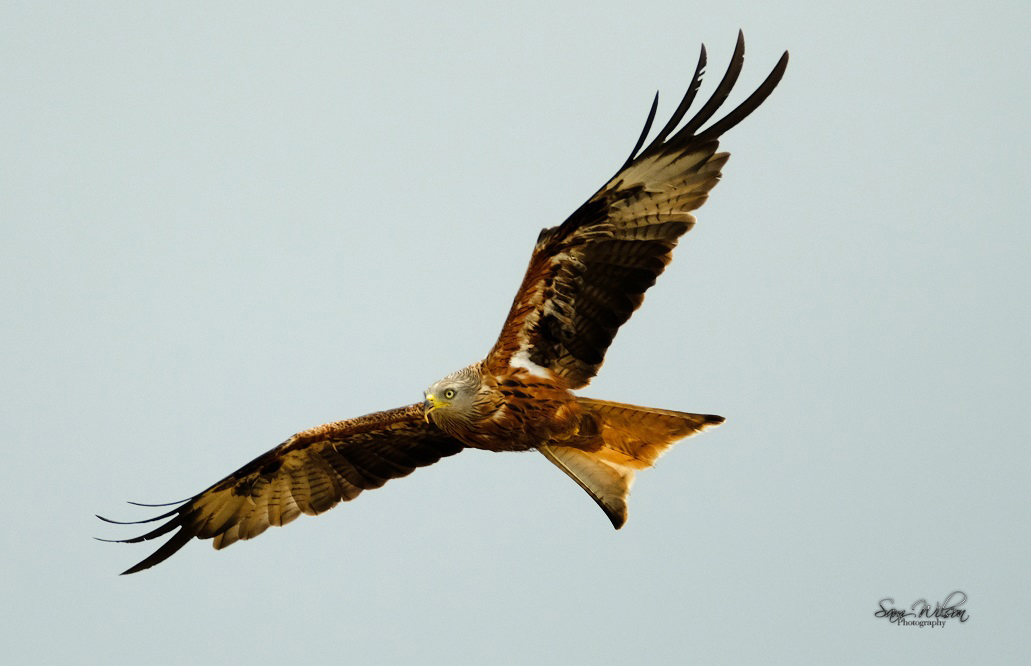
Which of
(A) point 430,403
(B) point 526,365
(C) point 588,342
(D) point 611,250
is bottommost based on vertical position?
(A) point 430,403

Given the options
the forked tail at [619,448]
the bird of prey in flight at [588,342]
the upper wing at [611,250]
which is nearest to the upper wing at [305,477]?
the bird of prey in flight at [588,342]

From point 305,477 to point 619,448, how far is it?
2544 millimetres

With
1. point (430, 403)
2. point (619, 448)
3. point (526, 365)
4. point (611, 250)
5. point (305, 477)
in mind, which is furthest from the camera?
point (305, 477)

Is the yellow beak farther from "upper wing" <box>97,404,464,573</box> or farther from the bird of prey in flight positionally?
"upper wing" <box>97,404,464,573</box>

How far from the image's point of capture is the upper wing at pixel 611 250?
7.46 m

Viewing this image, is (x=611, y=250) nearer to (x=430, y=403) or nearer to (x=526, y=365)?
(x=526, y=365)

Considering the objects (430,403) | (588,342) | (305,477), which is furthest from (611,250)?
(305,477)

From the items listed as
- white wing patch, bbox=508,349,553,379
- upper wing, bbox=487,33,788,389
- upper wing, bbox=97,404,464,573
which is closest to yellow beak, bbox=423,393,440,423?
upper wing, bbox=487,33,788,389

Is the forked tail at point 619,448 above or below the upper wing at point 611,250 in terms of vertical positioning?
below

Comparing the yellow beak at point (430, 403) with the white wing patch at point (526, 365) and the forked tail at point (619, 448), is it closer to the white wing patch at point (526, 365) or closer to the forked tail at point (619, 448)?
the white wing patch at point (526, 365)

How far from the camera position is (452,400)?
7879mm

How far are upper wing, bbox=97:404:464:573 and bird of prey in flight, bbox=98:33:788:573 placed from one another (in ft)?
0.15

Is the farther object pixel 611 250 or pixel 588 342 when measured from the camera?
pixel 588 342

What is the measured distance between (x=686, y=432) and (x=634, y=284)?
1.07 metres
